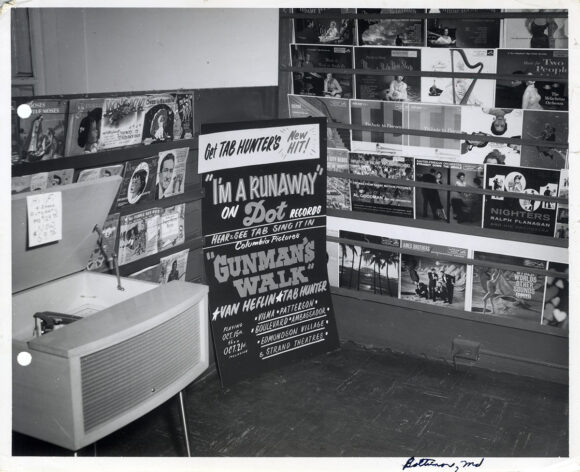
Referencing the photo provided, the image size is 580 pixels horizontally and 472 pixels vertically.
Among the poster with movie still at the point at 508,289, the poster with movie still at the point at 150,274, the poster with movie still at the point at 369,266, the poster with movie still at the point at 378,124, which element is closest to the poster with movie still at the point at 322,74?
the poster with movie still at the point at 378,124

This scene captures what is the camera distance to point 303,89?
469 cm

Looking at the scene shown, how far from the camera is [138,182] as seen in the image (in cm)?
374

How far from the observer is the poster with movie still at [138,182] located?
12.0ft

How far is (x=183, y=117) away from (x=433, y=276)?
1796mm

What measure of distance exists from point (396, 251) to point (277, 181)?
0.91m

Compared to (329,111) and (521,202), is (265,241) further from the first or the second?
(521,202)

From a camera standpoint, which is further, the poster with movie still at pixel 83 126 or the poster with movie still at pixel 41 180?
the poster with movie still at pixel 83 126

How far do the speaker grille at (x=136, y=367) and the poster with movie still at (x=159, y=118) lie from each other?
1.13 meters

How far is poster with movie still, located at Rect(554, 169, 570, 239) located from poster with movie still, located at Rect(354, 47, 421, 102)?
933 millimetres

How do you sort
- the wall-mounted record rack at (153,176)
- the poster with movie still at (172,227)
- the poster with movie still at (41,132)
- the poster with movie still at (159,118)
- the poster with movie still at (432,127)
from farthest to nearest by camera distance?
the poster with movie still at (432,127) < the poster with movie still at (172,227) < the poster with movie still at (159,118) < the wall-mounted record rack at (153,176) < the poster with movie still at (41,132)
